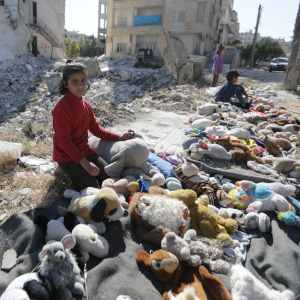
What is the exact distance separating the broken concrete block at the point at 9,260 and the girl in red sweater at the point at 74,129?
0.89 metres

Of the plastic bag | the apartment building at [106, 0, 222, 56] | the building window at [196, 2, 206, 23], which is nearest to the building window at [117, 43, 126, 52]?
the apartment building at [106, 0, 222, 56]

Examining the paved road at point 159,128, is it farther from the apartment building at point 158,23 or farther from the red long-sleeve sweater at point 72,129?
the apartment building at point 158,23

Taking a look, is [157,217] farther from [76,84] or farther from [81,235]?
[76,84]

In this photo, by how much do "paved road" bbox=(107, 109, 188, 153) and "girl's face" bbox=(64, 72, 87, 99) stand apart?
1823mm

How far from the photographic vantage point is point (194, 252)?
1.68 metres

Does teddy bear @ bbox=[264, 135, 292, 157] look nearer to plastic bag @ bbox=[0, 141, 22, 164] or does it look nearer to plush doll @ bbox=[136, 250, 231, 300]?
plush doll @ bbox=[136, 250, 231, 300]

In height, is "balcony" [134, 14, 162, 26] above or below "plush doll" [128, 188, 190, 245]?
above

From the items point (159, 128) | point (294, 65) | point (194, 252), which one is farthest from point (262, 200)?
point (294, 65)

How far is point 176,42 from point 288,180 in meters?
9.54

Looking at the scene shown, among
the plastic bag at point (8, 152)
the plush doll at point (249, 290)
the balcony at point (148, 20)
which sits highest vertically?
the balcony at point (148, 20)

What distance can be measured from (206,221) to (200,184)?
658 millimetres

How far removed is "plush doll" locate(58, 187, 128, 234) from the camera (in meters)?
1.75

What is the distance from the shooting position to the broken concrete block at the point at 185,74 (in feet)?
35.6

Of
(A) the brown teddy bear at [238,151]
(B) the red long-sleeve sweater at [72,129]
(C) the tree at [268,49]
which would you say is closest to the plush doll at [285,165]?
(A) the brown teddy bear at [238,151]
